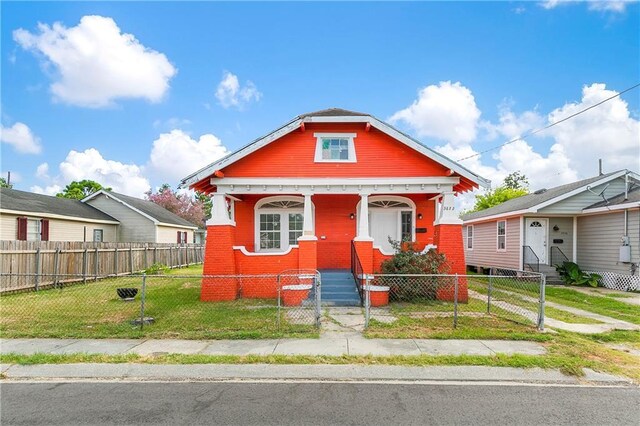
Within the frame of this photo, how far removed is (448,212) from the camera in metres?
11.3

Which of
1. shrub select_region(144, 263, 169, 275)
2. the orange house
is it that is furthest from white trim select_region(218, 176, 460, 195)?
shrub select_region(144, 263, 169, 275)

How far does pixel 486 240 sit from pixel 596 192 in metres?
6.12

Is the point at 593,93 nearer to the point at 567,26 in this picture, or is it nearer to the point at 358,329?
the point at 567,26

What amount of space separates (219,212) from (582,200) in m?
16.4

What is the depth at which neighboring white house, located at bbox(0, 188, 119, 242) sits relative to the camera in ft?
53.9

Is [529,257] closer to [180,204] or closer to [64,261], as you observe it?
[64,261]

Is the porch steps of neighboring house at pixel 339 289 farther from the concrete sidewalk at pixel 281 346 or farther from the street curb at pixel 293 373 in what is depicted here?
the street curb at pixel 293 373

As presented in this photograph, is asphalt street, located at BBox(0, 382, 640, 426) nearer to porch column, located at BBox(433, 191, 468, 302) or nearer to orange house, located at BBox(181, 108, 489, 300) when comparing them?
orange house, located at BBox(181, 108, 489, 300)

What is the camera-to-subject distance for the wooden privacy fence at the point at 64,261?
481 inches

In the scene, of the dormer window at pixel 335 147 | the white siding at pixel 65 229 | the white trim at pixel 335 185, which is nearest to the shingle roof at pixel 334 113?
the dormer window at pixel 335 147

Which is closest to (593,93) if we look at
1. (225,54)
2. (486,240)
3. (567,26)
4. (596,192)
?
(567,26)

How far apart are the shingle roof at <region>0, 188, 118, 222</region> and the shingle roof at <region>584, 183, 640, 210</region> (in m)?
27.1

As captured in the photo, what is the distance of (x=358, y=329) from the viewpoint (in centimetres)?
771

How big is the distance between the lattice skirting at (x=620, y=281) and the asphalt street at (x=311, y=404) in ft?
39.3
